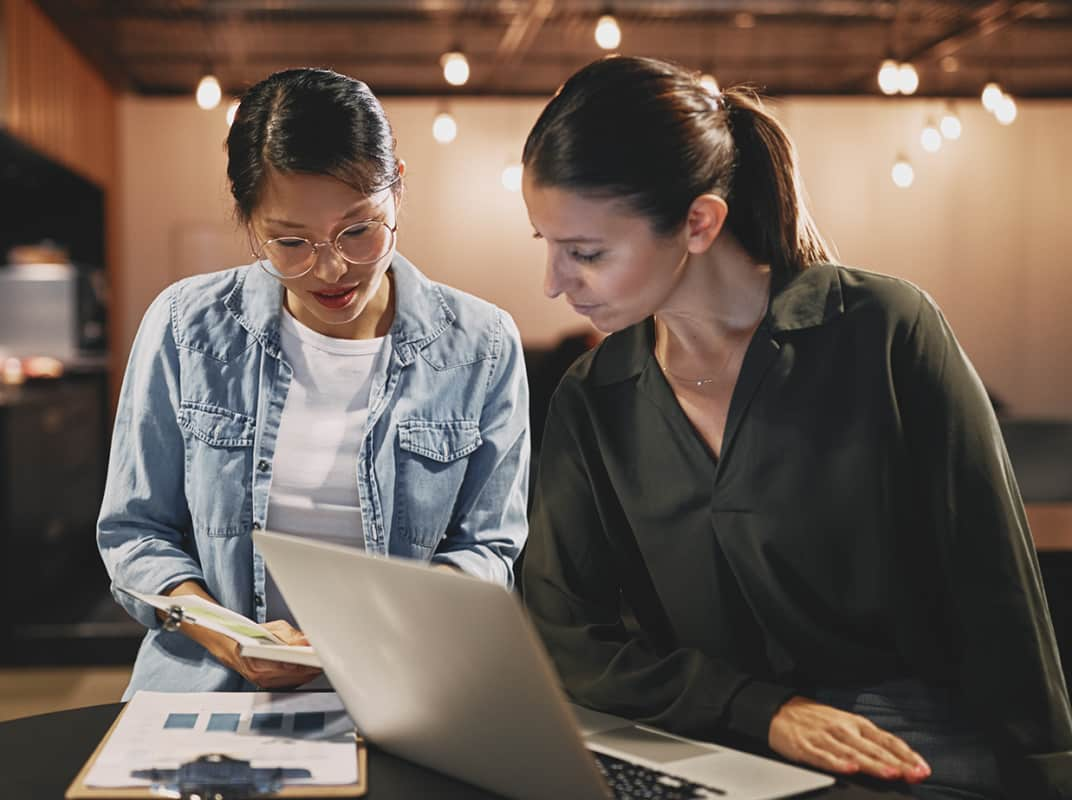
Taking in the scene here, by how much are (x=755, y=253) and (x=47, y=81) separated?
6.04m

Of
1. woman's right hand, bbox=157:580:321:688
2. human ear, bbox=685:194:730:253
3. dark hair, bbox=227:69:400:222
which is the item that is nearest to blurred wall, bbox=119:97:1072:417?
dark hair, bbox=227:69:400:222

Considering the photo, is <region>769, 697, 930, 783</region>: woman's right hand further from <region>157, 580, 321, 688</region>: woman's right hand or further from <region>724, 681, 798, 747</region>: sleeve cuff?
<region>157, 580, 321, 688</region>: woman's right hand

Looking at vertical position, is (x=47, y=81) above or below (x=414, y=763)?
above

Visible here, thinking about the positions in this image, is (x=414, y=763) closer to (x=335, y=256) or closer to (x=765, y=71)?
(x=335, y=256)

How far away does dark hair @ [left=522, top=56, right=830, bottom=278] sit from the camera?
1.42m

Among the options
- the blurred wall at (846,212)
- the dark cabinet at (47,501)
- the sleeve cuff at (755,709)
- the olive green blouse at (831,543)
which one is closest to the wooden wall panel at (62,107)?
the blurred wall at (846,212)

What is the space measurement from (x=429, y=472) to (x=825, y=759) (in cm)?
79

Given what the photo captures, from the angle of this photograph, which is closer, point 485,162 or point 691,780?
point 691,780

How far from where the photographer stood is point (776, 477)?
1.48 m

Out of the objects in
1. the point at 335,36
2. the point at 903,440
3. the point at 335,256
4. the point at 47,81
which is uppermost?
the point at 335,36

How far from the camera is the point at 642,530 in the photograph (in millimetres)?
1572

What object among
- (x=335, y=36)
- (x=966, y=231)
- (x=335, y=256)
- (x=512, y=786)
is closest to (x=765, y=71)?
(x=966, y=231)

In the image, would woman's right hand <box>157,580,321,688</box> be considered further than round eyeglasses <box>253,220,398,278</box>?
No

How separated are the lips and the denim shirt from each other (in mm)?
125
